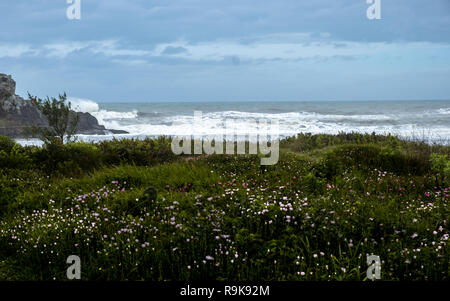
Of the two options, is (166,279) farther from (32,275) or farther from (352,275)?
(352,275)

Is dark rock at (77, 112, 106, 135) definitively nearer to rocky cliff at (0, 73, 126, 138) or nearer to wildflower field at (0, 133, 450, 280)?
rocky cliff at (0, 73, 126, 138)

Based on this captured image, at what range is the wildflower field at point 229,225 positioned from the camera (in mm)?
4363

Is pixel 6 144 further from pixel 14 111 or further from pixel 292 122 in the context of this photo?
pixel 292 122

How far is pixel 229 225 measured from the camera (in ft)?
17.2

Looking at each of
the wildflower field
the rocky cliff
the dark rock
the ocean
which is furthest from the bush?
the dark rock

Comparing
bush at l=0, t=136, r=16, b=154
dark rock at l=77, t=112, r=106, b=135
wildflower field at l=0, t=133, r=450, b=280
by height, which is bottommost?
wildflower field at l=0, t=133, r=450, b=280

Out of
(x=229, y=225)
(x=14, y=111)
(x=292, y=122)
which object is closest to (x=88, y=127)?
(x=14, y=111)

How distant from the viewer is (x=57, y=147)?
33.6 ft

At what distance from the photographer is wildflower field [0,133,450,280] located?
4.36 meters

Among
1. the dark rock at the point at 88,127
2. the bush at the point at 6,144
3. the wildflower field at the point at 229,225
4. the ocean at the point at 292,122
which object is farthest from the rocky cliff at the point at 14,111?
the wildflower field at the point at 229,225

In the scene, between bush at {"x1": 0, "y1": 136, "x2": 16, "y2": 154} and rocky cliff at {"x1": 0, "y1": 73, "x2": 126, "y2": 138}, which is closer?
bush at {"x1": 0, "y1": 136, "x2": 16, "y2": 154}

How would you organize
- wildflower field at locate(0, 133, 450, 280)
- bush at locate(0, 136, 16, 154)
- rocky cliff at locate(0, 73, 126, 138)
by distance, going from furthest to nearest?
1. rocky cliff at locate(0, 73, 126, 138)
2. bush at locate(0, 136, 16, 154)
3. wildflower field at locate(0, 133, 450, 280)

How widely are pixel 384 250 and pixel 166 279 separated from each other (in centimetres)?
275

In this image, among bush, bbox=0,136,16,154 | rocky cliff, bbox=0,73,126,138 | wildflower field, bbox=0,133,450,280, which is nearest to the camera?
wildflower field, bbox=0,133,450,280
